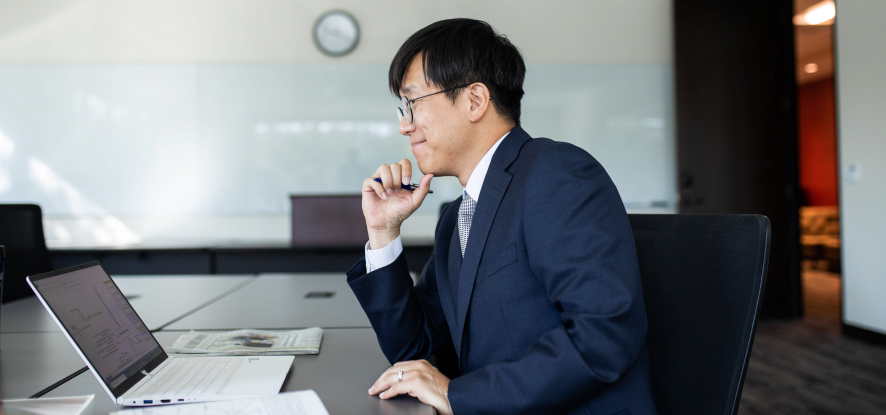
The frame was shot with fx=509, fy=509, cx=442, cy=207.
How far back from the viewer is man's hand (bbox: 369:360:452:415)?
77cm

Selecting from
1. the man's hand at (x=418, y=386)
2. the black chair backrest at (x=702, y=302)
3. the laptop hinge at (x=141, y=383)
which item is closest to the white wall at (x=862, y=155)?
the black chair backrest at (x=702, y=302)

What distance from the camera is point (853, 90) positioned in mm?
3191

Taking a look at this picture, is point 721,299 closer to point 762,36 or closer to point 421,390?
point 421,390

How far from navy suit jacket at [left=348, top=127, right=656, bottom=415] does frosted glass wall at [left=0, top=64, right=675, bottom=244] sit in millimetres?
2915

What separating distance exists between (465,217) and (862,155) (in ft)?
10.9

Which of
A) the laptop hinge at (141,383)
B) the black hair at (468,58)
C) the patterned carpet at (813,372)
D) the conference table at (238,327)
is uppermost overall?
the black hair at (468,58)

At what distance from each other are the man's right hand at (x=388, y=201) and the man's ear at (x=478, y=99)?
0.17 meters

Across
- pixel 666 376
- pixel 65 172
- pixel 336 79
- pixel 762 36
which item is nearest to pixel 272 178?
pixel 336 79

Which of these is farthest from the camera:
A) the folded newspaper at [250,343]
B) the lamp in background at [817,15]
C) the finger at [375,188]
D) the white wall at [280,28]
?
the lamp in background at [817,15]

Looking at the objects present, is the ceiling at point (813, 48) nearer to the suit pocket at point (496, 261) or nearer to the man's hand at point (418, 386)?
the suit pocket at point (496, 261)

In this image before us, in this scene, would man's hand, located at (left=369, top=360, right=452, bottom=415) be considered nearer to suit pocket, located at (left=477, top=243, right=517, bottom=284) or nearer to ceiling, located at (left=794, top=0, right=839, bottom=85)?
suit pocket, located at (left=477, top=243, right=517, bottom=284)

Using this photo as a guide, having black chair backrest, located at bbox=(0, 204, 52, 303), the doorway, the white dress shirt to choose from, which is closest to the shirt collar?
the white dress shirt

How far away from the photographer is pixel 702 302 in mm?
848

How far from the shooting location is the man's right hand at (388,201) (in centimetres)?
110
